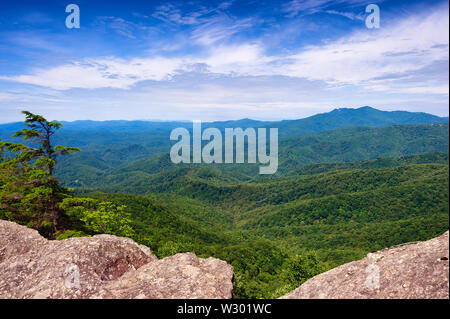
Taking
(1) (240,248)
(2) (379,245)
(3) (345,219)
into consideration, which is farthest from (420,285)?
(3) (345,219)

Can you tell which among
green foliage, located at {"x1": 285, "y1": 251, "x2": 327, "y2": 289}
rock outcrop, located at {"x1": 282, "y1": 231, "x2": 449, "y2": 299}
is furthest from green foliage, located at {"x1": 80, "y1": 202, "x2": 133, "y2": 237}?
rock outcrop, located at {"x1": 282, "y1": 231, "x2": 449, "y2": 299}

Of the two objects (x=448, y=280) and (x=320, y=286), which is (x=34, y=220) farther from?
(x=448, y=280)

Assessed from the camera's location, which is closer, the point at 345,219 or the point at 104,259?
the point at 104,259

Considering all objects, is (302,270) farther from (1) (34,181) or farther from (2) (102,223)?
(1) (34,181)

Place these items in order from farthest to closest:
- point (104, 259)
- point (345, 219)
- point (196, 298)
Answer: point (345, 219), point (104, 259), point (196, 298)

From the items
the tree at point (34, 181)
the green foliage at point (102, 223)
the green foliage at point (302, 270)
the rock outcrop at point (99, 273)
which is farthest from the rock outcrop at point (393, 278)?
the tree at point (34, 181)

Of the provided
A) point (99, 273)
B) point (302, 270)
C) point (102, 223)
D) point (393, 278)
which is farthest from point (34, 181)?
point (302, 270)

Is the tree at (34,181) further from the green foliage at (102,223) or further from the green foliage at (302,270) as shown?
the green foliage at (302,270)
